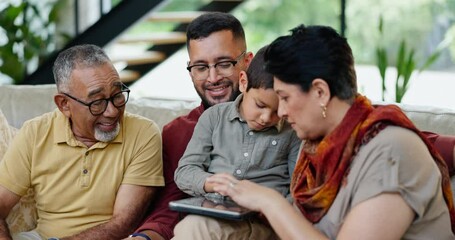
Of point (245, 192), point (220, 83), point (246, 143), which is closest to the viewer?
point (245, 192)

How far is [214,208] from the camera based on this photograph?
8.19ft

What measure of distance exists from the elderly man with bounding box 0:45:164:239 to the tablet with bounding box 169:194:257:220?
42cm

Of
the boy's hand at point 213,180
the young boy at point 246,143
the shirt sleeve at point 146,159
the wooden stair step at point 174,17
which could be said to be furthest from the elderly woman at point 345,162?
the wooden stair step at point 174,17

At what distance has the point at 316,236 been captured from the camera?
2301mm

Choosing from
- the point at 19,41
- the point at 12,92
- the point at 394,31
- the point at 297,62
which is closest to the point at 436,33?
the point at 394,31

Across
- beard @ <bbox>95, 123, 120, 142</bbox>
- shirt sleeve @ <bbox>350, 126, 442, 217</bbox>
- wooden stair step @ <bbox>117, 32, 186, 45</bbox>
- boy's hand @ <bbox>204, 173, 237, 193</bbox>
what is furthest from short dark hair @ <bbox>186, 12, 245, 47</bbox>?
wooden stair step @ <bbox>117, 32, 186, 45</bbox>

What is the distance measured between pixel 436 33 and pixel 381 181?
12.8 feet

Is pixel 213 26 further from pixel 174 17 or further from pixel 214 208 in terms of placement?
pixel 174 17

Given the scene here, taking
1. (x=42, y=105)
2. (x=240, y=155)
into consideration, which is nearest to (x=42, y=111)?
(x=42, y=105)

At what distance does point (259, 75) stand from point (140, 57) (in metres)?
3.75

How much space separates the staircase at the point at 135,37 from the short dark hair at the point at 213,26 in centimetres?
266

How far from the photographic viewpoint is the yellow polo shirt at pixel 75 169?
3.02 meters

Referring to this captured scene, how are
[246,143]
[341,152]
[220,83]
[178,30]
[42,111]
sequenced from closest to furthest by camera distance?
[341,152]
[246,143]
[220,83]
[42,111]
[178,30]

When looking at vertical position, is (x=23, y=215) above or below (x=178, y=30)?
above
